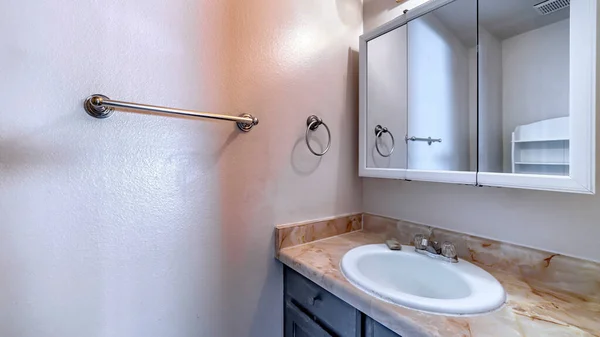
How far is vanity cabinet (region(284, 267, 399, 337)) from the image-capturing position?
2.39 ft

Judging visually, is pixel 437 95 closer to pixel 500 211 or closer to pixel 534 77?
pixel 534 77

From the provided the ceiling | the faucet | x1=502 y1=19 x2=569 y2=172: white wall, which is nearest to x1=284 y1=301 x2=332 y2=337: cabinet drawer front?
the faucet

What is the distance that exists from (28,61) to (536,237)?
1553 mm

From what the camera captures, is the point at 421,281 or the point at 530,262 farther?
the point at 421,281

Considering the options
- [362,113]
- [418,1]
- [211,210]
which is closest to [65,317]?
[211,210]

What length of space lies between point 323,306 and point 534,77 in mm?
993

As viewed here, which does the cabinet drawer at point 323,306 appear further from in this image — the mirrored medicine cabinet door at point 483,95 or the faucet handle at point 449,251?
the mirrored medicine cabinet door at point 483,95

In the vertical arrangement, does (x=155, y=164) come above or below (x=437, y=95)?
below

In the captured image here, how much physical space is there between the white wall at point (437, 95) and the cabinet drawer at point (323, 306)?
2.05 feet

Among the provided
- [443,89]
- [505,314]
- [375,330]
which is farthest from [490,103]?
[375,330]

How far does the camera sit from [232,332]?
0.97 metres

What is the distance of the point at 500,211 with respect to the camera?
0.90 meters

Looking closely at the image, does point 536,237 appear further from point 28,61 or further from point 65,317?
point 28,61

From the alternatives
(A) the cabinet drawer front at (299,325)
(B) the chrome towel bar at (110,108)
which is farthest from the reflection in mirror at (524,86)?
(B) the chrome towel bar at (110,108)
